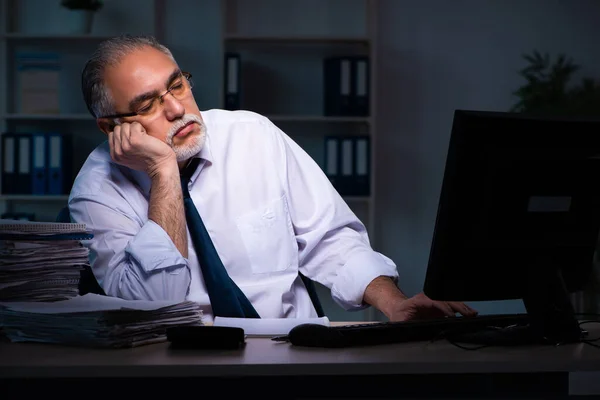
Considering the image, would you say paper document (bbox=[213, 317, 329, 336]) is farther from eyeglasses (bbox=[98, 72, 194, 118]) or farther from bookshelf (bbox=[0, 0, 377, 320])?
bookshelf (bbox=[0, 0, 377, 320])

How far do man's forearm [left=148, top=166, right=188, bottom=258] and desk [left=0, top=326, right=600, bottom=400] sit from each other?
26.5 inches

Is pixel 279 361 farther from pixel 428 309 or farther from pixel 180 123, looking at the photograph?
pixel 180 123

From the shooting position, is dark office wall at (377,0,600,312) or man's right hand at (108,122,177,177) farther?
dark office wall at (377,0,600,312)

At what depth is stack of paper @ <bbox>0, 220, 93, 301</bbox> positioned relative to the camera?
1.45 m

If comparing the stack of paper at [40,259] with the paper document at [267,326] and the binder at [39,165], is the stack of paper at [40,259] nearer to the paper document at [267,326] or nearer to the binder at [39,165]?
the paper document at [267,326]

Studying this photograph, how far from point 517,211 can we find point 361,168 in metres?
2.62

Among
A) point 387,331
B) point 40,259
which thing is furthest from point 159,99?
point 387,331

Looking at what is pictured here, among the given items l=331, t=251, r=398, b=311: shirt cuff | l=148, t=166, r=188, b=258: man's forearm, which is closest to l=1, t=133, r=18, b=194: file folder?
l=148, t=166, r=188, b=258: man's forearm

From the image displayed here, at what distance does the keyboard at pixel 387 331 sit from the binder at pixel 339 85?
2.61 m

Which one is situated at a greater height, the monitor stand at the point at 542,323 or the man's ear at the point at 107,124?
the man's ear at the point at 107,124

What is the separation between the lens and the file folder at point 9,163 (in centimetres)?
387

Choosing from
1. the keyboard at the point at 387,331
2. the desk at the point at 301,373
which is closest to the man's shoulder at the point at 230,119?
the keyboard at the point at 387,331

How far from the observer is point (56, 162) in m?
3.92

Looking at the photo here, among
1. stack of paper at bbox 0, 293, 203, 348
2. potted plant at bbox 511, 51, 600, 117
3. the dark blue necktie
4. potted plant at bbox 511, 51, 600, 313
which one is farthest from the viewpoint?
potted plant at bbox 511, 51, 600, 117
